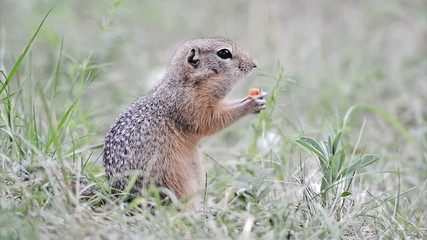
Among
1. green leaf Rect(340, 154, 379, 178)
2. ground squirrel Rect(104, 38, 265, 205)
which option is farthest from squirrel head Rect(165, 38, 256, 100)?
green leaf Rect(340, 154, 379, 178)

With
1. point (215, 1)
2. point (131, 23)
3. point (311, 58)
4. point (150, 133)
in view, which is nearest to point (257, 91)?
point (150, 133)

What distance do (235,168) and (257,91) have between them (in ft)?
2.07

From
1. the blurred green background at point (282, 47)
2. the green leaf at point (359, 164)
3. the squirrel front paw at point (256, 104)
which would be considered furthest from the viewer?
the blurred green background at point (282, 47)

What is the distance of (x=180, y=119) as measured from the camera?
164 inches

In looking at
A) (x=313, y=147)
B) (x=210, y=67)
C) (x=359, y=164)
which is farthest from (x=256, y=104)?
(x=359, y=164)

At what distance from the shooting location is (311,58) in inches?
300

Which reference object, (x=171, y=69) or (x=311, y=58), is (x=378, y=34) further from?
(x=171, y=69)

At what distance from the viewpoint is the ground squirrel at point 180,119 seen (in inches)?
150

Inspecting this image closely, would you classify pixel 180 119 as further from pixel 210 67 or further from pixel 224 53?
pixel 224 53

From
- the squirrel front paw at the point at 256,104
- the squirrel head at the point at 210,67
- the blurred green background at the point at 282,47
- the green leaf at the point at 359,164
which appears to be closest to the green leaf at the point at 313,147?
the green leaf at the point at 359,164

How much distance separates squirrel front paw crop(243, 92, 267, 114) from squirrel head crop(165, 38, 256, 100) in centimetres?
23

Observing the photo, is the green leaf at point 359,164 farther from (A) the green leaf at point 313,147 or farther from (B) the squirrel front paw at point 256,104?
(B) the squirrel front paw at point 256,104

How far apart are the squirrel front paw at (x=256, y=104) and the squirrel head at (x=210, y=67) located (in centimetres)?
23

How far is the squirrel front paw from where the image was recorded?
14.3 ft
